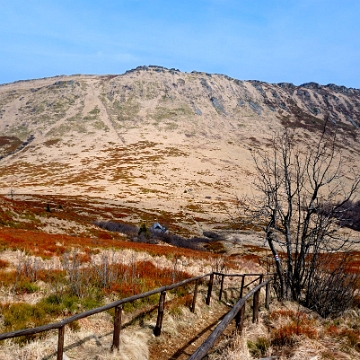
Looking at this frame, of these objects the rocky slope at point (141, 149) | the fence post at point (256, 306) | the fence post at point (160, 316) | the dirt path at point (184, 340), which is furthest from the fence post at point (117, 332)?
the rocky slope at point (141, 149)

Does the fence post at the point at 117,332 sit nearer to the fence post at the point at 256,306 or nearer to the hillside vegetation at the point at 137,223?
the hillside vegetation at the point at 137,223

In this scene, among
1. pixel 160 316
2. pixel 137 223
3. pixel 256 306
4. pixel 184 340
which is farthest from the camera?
pixel 137 223

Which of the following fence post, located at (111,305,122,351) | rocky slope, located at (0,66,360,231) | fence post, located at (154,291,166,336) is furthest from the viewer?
rocky slope, located at (0,66,360,231)

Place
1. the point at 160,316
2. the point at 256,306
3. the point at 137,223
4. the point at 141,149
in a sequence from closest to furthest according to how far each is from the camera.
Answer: the point at 160,316 → the point at 256,306 → the point at 137,223 → the point at 141,149

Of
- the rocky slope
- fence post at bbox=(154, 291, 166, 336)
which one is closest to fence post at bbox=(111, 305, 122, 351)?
fence post at bbox=(154, 291, 166, 336)

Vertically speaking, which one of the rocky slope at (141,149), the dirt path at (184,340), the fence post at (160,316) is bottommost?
the dirt path at (184,340)

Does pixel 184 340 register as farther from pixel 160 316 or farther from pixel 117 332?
pixel 117 332

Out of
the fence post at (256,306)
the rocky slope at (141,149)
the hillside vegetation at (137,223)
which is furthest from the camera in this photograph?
the rocky slope at (141,149)

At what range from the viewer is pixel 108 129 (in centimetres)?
16162

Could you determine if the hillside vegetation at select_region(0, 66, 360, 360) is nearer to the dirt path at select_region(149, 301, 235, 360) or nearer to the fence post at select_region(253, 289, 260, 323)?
the dirt path at select_region(149, 301, 235, 360)

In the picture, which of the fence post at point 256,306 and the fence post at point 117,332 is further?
the fence post at point 256,306

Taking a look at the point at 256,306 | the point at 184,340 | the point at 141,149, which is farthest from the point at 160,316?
the point at 141,149

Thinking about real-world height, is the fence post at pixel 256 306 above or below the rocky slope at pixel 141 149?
below

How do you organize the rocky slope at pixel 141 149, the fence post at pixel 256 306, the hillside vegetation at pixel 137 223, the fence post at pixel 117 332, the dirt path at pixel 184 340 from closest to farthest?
the fence post at pixel 117 332
the dirt path at pixel 184 340
the hillside vegetation at pixel 137 223
the fence post at pixel 256 306
the rocky slope at pixel 141 149
